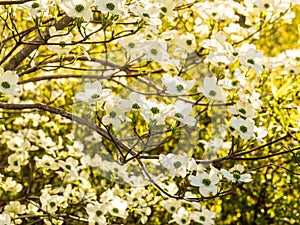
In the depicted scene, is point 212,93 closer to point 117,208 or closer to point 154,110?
point 154,110

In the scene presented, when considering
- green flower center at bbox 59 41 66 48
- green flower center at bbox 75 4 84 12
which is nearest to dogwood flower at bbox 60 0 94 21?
green flower center at bbox 75 4 84 12

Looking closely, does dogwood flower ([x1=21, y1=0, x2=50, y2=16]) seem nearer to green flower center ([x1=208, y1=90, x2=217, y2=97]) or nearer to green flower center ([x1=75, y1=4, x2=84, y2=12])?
green flower center ([x1=75, y1=4, x2=84, y2=12])

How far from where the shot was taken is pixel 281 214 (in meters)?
2.35

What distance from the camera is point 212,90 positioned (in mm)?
1583

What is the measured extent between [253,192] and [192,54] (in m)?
0.76

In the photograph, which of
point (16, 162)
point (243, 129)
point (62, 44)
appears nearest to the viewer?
point (62, 44)

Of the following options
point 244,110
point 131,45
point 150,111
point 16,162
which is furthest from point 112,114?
point 16,162

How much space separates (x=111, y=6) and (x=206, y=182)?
1.82 ft

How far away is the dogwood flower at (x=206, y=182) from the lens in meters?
1.51

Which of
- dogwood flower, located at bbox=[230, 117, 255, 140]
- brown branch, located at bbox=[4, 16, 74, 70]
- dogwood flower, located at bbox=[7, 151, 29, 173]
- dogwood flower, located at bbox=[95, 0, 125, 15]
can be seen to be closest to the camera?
dogwood flower, located at bbox=[95, 0, 125, 15]

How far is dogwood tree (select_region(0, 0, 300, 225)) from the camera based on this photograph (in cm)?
145

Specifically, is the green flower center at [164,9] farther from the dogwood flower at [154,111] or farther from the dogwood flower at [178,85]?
the dogwood flower at [154,111]

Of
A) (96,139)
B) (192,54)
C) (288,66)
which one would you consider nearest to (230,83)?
(288,66)

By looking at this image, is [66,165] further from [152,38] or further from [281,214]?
[281,214]
